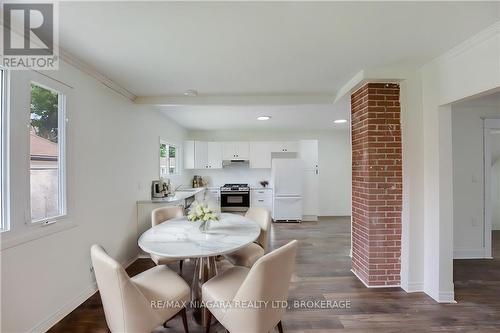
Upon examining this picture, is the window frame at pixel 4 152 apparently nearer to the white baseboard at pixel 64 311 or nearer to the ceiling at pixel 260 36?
the ceiling at pixel 260 36

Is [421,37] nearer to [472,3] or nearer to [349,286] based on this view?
[472,3]

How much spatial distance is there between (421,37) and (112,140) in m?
3.24

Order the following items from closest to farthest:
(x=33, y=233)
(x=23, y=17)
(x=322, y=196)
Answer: (x=23, y=17)
(x=33, y=233)
(x=322, y=196)

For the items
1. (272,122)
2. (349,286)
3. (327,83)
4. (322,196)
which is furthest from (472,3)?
(322,196)

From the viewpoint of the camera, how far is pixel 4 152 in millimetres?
1720

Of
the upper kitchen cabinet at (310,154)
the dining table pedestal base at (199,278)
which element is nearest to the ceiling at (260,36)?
the dining table pedestal base at (199,278)

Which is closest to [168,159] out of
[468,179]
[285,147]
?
[285,147]

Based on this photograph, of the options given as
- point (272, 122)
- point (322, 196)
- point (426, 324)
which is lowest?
point (426, 324)

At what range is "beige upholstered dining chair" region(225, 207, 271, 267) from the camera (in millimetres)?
2476

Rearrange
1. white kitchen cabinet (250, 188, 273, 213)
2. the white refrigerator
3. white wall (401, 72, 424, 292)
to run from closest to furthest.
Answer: white wall (401, 72, 424, 292)
the white refrigerator
white kitchen cabinet (250, 188, 273, 213)

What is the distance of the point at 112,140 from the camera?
118 inches

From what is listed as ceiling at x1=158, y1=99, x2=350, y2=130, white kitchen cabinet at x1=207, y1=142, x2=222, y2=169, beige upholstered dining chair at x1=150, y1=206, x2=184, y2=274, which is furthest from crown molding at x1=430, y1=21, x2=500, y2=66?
white kitchen cabinet at x1=207, y1=142, x2=222, y2=169

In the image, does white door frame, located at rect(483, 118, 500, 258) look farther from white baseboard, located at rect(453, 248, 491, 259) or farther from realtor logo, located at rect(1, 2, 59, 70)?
realtor logo, located at rect(1, 2, 59, 70)

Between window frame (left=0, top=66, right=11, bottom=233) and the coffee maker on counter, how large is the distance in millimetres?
2387
